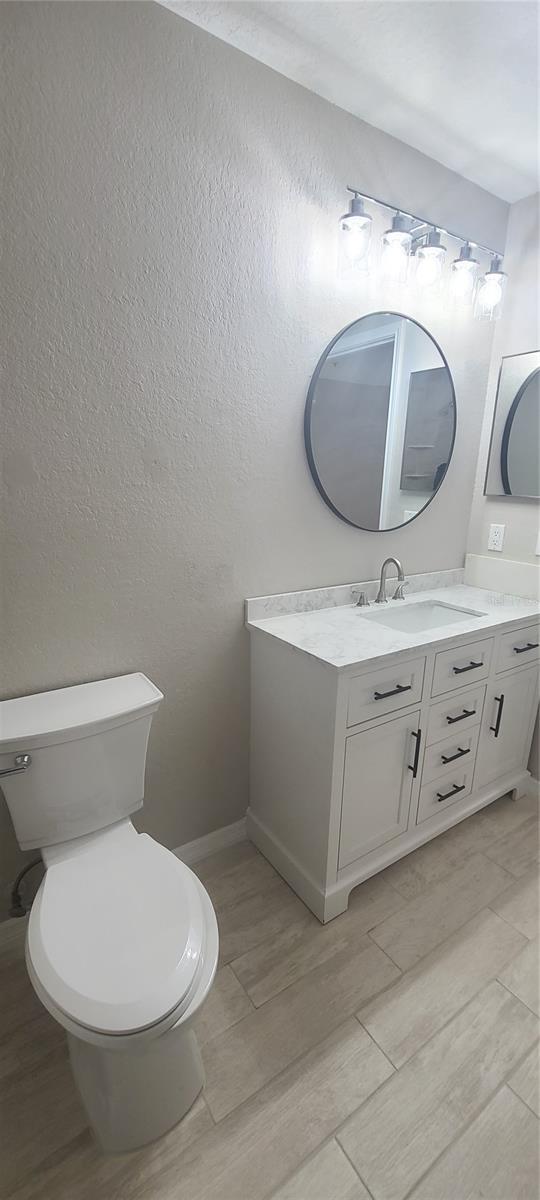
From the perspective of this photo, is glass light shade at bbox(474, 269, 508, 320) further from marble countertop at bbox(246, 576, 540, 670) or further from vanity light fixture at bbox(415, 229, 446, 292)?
marble countertop at bbox(246, 576, 540, 670)

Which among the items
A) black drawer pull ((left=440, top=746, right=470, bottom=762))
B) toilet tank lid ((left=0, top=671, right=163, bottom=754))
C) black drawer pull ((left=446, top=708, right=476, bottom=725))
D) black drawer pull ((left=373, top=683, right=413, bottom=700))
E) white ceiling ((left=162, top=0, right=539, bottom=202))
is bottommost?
black drawer pull ((left=440, top=746, right=470, bottom=762))

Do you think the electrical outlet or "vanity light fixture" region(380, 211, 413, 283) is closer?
"vanity light fixture" region(380, 211, 413, 283)

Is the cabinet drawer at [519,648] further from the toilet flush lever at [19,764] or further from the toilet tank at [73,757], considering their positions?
the toilet flush lever at [19,764]

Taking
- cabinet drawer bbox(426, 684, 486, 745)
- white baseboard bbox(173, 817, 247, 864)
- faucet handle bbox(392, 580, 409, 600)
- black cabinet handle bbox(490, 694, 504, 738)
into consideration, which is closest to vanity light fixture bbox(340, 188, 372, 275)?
faucet handle bbox(392, 580, 409, 600)

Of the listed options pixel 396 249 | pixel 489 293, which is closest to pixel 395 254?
pixel 396 249

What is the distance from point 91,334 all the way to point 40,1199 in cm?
181

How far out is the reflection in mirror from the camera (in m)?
2.04

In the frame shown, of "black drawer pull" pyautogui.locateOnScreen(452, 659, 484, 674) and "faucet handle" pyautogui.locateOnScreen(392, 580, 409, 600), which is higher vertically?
"faucet handle" pyautogui.locateOnScreen(392, 580, 409, 600)

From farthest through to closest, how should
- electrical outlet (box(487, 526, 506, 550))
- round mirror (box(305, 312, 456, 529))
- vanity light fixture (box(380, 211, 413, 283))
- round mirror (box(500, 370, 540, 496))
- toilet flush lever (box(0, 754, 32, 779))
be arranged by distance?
electrical outlet (box(487, 526, 506, 550)), round mirror (box(500, 370, 540, 496)), round mirror (box(305, 312, 456, 529)), vanity light fixture (box(380, 211, 413, 283)), toilet flush lever (box(0, 754, 32, 779))

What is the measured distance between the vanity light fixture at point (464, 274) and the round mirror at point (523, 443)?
0.44 m

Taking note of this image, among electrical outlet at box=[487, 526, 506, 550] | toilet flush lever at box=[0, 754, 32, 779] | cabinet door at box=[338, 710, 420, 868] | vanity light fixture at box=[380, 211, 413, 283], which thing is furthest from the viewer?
electrical outlet at box=[487, 526, 506, 550]

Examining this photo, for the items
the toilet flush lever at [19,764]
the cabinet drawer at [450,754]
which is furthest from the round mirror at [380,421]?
the toilet flush lever at [19,764]

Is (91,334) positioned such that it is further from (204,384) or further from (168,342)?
(204,384)

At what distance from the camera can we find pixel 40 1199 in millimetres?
959
